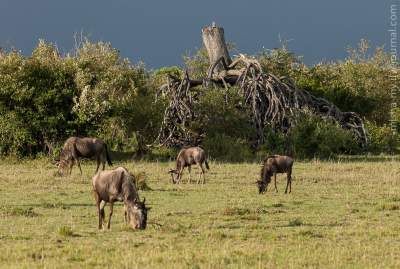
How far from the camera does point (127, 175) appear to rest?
53.5 ft

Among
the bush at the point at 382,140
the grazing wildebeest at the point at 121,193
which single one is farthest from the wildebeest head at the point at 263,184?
the bush at the point at 382,140

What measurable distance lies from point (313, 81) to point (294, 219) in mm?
34358

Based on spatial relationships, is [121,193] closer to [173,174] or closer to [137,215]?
[137,215]

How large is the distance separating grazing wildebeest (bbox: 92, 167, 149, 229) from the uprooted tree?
952 inches

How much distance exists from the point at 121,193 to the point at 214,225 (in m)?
2.36

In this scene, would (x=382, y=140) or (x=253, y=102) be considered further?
(x=382, y=140)

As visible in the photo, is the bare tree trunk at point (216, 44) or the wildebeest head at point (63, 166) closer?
the wildebeest head at point (63, 166)

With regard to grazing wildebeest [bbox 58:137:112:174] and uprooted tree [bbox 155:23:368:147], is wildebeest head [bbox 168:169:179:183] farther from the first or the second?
uprooted tree [bbox 155:23:368:147]

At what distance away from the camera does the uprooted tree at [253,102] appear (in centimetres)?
4125

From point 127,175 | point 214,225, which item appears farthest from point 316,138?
point 127,175

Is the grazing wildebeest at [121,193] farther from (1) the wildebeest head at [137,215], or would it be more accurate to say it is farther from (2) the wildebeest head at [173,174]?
(2) the wildebeest head at [173,174]

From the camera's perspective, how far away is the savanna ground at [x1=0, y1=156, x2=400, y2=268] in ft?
43.7

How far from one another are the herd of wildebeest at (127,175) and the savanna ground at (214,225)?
367 mm

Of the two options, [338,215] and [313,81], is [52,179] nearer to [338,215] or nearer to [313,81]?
[338,215]
